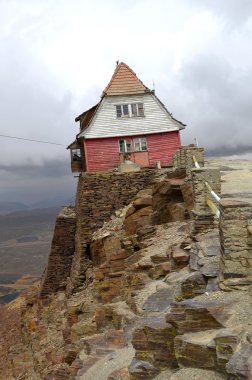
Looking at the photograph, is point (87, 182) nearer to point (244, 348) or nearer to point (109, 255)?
point (109, 255)

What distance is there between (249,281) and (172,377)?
2.38 metres

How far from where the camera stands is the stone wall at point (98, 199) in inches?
906

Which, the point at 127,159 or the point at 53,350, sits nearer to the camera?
the point at 53,350

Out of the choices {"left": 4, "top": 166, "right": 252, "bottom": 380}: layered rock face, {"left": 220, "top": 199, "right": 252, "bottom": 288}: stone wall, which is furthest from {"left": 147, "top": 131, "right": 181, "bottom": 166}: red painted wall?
{"left": 220, "top": 199, "right": 252, "bottom": 288}: stone wall

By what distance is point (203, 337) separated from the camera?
22.9ft

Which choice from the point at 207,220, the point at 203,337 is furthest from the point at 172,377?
the point at 207,220

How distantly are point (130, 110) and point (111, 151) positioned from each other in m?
3.05

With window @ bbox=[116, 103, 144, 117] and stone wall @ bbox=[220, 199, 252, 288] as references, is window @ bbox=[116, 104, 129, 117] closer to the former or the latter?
window @ bbox=[116, 103, 144, 117]

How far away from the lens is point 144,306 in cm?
1137

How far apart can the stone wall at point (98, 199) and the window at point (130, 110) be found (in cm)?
488

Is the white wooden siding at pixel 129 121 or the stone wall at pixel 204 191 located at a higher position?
the white wooden siding at pixel 129 121

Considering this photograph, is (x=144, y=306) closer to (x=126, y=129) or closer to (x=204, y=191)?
(x=204, y=191)

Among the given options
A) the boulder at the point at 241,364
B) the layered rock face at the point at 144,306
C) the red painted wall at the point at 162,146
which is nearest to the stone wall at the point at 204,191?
the layered rock face at the point at 144,306

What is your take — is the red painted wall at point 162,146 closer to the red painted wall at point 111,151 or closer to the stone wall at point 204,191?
the red painted wall at point 111,151
